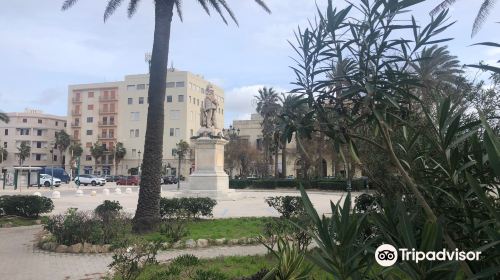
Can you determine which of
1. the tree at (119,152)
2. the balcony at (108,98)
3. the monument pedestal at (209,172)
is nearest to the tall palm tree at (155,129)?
the monument pedestal at (209,172)

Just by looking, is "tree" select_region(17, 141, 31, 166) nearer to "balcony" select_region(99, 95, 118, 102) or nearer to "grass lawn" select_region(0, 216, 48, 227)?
"balcony" select_region(99, 95, 118, 102)

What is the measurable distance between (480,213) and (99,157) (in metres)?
98.2

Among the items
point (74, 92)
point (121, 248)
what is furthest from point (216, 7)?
point (74, 92)

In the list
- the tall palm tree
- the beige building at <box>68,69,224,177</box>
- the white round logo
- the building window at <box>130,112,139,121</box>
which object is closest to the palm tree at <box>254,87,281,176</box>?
the beige building at <box>68,69,224,177</box>

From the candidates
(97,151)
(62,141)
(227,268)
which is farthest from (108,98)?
(227,268)

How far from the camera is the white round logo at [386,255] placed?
2.64 m

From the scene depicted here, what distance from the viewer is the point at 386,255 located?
273cm

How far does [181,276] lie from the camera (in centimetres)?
652

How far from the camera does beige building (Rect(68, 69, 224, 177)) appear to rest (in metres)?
90.1

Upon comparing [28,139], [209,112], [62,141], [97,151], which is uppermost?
[28,139]

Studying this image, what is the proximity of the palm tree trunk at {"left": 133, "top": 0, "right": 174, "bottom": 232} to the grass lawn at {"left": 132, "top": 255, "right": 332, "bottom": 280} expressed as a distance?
13.8ft

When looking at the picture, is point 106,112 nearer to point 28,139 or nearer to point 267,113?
point 28,139

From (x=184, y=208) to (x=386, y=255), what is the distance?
A: 12435 millimetres

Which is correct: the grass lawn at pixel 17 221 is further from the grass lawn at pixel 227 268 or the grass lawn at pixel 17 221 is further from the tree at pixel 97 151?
the tree at pixel 97 151
